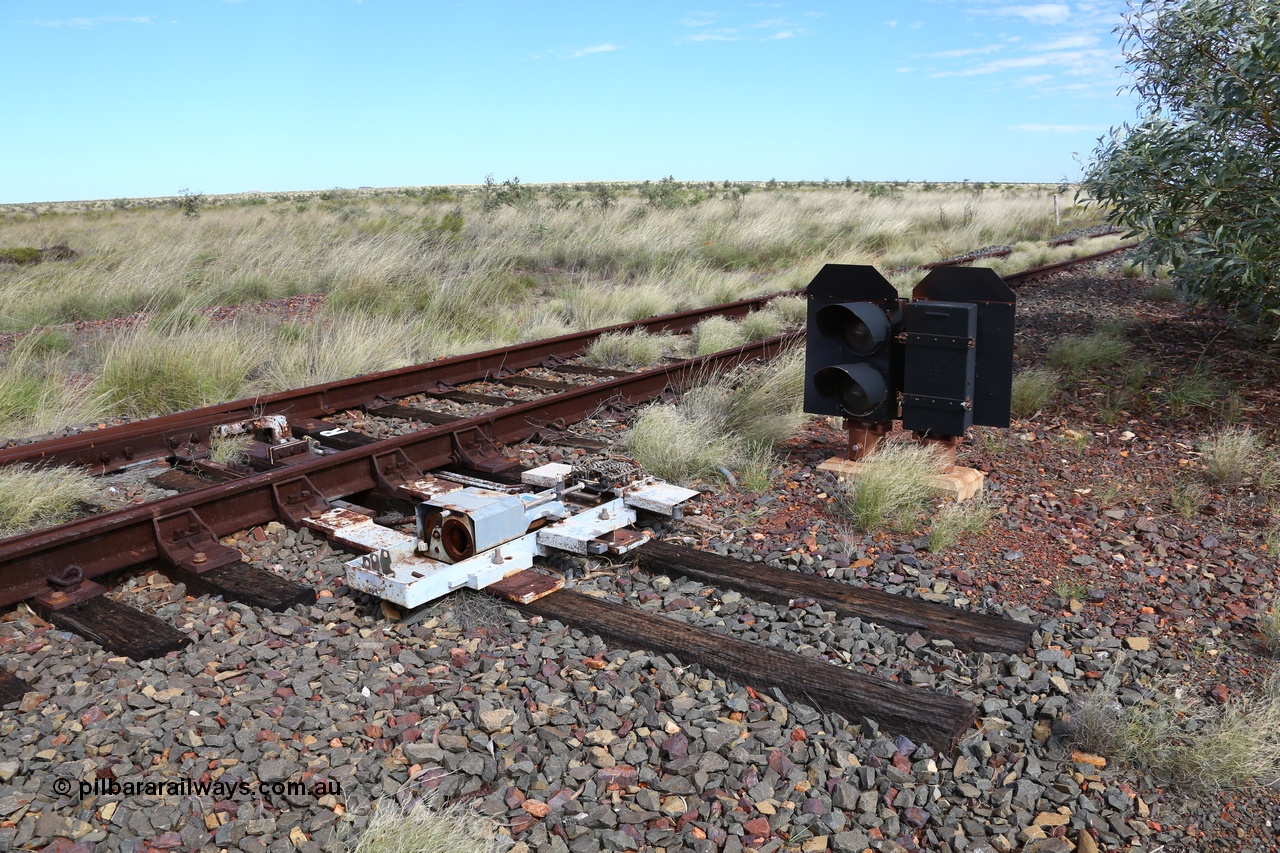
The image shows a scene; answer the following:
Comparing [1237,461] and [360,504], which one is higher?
[1237,461]

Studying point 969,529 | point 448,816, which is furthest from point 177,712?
point 969,529

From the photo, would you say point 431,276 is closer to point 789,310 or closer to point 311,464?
point 789,310

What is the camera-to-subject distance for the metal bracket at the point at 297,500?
5602 mm

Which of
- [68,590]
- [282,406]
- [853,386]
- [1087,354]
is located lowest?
[68,590]

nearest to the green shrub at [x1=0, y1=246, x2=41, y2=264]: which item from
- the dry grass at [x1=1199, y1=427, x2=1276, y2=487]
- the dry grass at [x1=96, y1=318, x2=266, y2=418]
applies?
the dry grass at [x1=96, y1=318, x2=266, y2=418]

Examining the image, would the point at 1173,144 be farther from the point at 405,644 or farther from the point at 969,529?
the point at 405,644

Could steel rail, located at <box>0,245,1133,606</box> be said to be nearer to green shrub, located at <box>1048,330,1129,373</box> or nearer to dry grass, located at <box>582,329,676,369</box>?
dry grass, located at <box>582,329,676,369</box>

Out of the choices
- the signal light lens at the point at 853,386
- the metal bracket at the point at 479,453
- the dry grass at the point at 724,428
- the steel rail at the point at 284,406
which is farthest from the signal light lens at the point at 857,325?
the steel rail at the point at 284,406

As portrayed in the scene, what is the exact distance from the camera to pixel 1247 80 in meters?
7.29

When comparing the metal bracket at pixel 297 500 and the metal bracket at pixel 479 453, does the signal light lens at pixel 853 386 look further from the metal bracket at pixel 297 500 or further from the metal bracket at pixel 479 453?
the metal bracket at pixel 297 500

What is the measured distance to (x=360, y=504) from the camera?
20.4ft

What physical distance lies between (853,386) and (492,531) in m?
2.54

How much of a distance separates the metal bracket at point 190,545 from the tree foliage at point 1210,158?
7.07 m

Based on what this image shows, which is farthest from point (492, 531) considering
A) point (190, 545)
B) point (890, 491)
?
point (890, 491)
